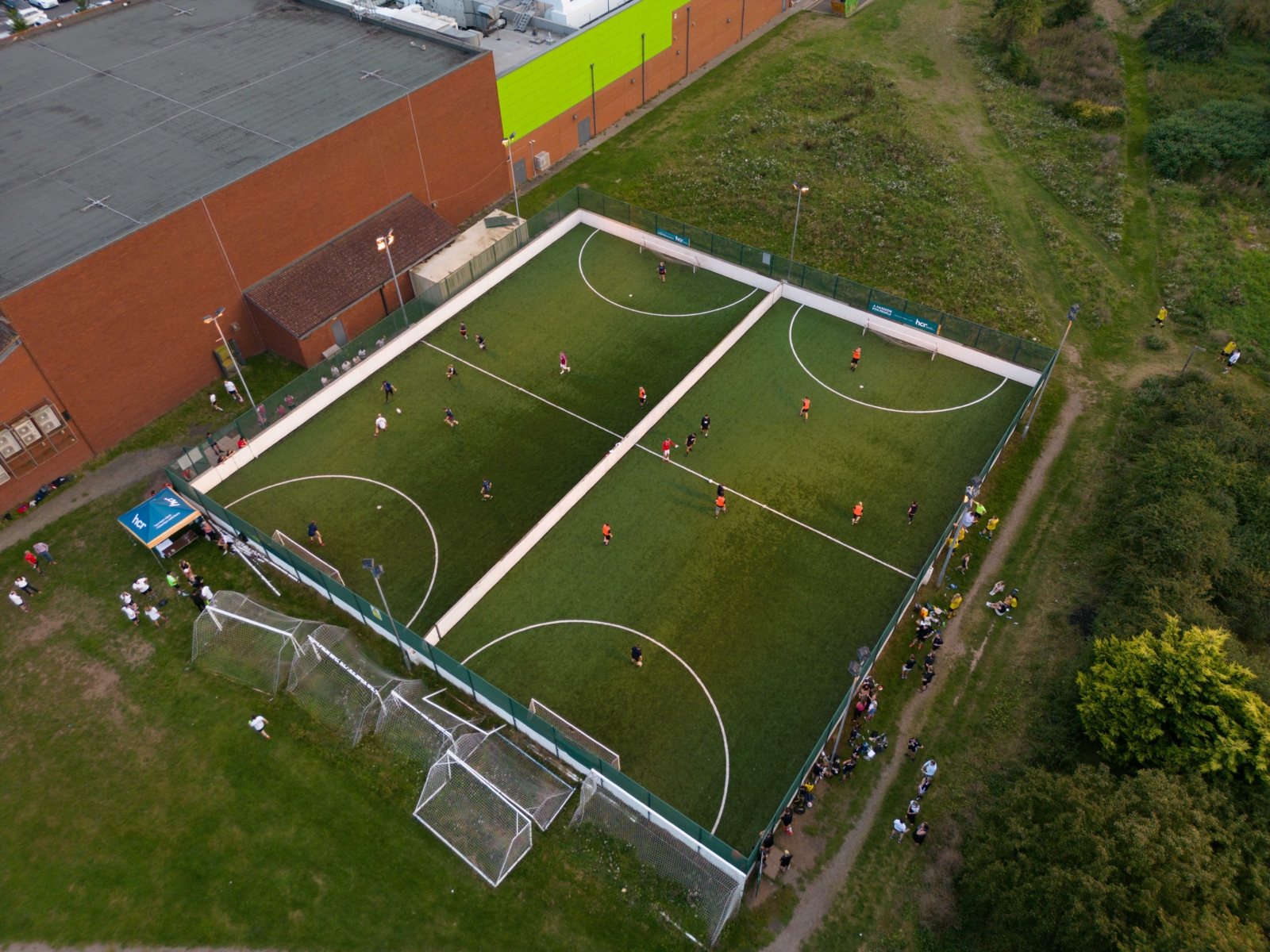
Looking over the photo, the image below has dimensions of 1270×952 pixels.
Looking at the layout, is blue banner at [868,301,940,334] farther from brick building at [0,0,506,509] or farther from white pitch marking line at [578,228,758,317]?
brick building at [0,0,506,509]

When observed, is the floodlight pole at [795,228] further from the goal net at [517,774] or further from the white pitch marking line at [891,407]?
the goal net at [517,774]

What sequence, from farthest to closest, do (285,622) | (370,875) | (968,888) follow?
1. (285,622)
2. (370,875)
3. (968,888)

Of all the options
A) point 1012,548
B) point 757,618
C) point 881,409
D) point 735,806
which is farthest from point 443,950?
point 881,409

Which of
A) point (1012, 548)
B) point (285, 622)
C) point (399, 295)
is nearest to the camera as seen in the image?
point (285, 622)

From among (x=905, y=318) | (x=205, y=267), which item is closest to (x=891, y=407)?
(x=905, y=318)

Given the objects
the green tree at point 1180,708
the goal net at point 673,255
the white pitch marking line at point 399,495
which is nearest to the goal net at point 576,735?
the white pitch marking line at point 399,495

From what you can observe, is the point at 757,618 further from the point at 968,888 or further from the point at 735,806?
the point at 968,888
